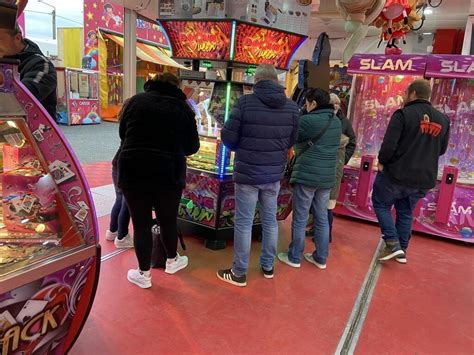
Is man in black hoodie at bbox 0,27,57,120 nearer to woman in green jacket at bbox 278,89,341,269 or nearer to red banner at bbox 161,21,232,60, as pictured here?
red banner at bbox 161,21,232,60

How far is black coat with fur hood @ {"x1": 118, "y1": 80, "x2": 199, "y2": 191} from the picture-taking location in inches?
91.7

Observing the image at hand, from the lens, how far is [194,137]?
2.55 meters

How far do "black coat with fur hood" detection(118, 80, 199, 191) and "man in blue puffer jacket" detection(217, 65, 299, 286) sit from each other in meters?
0.35

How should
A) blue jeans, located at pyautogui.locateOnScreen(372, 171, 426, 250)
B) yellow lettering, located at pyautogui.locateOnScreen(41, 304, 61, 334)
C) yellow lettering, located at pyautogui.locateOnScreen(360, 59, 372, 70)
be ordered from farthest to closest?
yellow lettering, located at pyautogui.locateOnScreen(360, 59, 372, 70) → blue jeans, located at pyautogui.locateOnScreen(372, 171, 426, 250) → yellow lettering, located at pyautogui.locateOnScreen(41, 304, 61, 334)

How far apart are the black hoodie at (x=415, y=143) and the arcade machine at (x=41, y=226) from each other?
2.48 meters

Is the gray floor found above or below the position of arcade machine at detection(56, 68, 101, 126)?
below

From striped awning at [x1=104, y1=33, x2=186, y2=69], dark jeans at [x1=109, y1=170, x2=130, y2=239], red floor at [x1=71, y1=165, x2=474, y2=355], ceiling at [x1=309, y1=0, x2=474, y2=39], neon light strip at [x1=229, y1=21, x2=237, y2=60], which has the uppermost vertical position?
ceiling at [x1=309, y1=0, x2=474, y2=39]

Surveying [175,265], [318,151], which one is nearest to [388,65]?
[318,151]

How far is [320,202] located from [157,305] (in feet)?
4.75

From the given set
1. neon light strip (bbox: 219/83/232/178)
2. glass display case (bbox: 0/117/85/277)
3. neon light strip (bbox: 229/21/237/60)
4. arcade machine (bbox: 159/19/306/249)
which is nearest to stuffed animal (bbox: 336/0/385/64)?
arcade machine (bbox: 159/19/306/249)

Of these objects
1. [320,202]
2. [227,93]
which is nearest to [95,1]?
[227,93]

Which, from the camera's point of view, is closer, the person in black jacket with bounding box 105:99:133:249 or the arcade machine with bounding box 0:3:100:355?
the arcade machine with bounding box 0:3:100:355

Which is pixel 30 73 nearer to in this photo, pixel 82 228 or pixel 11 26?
pixel 11 26

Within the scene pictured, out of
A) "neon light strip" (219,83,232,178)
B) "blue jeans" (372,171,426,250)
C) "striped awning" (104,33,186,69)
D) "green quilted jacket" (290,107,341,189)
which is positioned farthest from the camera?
"striped awning" (104,33,186,69)
